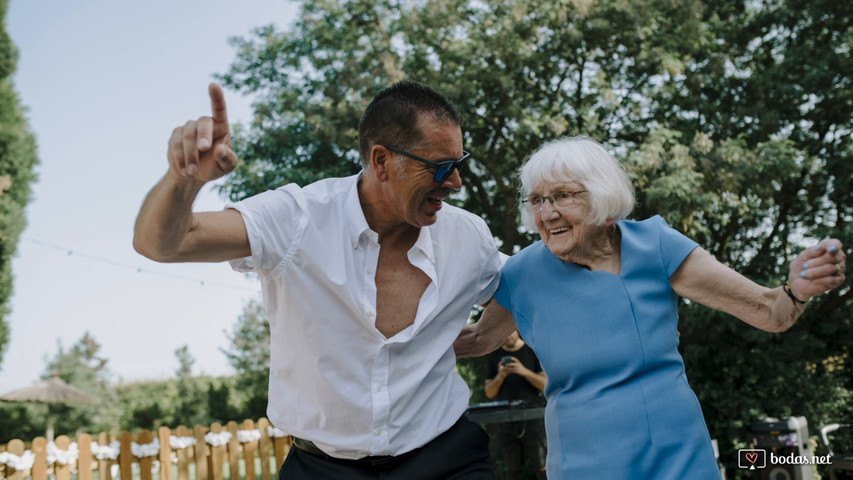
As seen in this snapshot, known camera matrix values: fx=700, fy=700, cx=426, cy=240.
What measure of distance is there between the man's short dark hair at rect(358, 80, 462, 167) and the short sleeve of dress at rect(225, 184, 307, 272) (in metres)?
0.40

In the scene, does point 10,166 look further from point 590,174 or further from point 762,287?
point 762,287

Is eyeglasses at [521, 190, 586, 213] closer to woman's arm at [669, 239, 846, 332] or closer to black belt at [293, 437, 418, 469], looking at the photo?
woman's arm at [669, 239, 846, 332]

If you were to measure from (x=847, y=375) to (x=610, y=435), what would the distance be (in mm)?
10630

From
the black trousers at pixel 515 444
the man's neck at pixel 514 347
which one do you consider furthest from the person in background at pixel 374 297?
the black trousers at pixel 515 444

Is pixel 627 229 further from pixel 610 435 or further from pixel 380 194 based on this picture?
pixel 380 194

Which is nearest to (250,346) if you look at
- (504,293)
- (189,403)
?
(189,403)

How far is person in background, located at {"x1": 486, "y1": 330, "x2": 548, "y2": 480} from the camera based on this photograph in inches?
273

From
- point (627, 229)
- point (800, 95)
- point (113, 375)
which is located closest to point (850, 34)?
point (800, 95)

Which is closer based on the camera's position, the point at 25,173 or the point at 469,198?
the point at 469,198

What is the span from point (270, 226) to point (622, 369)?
1131 mm

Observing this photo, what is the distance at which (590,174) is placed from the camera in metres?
2.30

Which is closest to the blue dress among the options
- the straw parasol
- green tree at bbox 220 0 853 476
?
green tree at bbox 220 0 853 476

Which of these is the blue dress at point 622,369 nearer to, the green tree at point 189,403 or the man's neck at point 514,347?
the man's neck at point 514,347

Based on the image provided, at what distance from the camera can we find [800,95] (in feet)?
37.0
